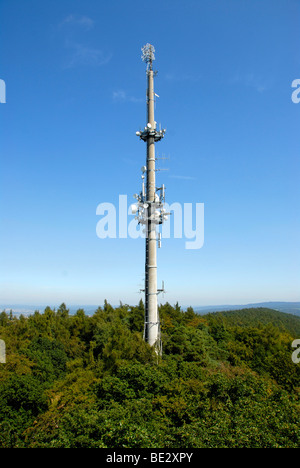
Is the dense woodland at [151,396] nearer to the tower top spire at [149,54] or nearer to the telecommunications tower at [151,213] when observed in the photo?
the telecommunications tower at [151,213]

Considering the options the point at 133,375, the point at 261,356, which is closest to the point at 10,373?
the point at 133,375

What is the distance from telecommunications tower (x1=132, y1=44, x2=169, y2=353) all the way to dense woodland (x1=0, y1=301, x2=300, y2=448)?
89.3 inches

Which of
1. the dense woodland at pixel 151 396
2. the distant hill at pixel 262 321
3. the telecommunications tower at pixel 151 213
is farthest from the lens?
the distant hill at pixel 262 321

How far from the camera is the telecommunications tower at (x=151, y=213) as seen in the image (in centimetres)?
2794

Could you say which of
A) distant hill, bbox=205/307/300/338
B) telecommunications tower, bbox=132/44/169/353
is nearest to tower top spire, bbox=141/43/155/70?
telecommunications tower, bbox=132/44/169/353

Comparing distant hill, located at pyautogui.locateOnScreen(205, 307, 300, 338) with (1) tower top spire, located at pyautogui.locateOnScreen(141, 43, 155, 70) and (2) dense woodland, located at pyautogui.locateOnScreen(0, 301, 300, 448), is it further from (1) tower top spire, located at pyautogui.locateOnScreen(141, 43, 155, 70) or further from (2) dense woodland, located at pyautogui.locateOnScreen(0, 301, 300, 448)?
(1) tower top spire, located at pyautogui.locateOnScreen(141, 43, 155, 70)

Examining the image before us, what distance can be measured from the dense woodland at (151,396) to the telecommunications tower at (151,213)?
227cm

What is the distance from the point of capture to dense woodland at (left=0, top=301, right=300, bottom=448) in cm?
1232

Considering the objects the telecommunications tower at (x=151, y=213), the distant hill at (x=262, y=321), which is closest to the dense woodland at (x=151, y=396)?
the telecommunications tower at (x=151, y=213)

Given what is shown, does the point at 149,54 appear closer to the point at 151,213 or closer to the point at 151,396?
the point at 151,213

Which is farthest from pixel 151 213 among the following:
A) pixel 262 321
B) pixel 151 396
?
pixel 262 321

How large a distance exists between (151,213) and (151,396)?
17.2m

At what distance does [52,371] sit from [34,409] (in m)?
8.18

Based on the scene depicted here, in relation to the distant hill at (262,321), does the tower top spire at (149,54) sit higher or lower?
higher
